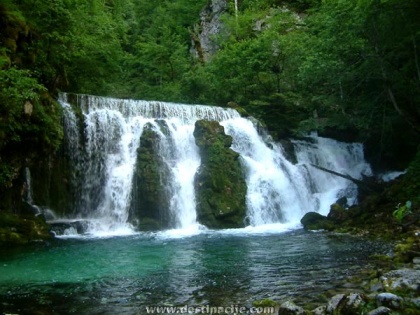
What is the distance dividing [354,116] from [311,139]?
4.71 meters

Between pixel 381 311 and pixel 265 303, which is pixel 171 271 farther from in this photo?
pixel 381 311

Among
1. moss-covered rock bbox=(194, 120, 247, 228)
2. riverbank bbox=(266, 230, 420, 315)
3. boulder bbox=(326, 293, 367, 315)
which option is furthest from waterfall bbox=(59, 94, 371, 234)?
boulder bbox=(326, 293, 367, 315)

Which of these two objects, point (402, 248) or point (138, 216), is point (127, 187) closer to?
point (138, 216)

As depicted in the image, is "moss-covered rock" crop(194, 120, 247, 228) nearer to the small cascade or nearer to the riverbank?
the small cascade

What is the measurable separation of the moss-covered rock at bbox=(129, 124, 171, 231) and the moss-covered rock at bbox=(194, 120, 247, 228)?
5.29 ft

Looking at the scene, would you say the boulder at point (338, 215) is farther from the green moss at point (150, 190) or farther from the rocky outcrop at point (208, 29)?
the rocky outcrop at point (208, 29)

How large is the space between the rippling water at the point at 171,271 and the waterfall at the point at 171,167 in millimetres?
4027

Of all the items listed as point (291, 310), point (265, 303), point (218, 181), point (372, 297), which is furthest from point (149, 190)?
point (372, 297)

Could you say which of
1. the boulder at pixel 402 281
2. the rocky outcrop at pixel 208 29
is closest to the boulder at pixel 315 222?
the boulder at pixel 402 281

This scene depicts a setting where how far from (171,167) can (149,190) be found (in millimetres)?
1840

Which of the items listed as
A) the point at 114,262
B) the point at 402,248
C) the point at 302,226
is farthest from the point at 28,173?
the point at 402,248

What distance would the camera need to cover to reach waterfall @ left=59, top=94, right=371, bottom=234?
18.7 meters

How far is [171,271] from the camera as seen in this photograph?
9656 mm

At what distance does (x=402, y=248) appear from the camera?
980 cm
